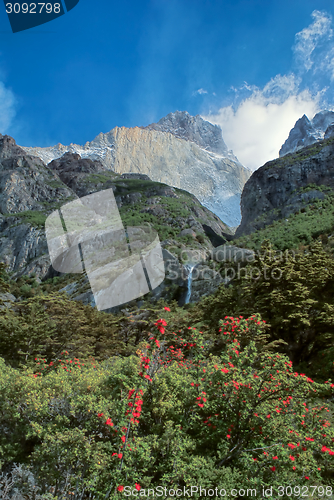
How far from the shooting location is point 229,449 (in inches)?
192

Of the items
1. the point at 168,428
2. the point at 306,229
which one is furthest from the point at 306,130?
the point at 168,428

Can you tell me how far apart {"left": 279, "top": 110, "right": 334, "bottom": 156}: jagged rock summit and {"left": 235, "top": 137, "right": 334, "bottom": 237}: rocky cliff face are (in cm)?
5705

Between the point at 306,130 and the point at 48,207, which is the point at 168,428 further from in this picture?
the point at 306,130

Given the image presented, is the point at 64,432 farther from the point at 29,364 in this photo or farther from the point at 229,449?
the point at 29,364

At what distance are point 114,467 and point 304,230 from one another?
28.6 m

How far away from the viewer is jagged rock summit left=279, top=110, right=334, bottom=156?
10243 cm

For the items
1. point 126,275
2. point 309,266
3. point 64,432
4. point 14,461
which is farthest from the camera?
point 126,275

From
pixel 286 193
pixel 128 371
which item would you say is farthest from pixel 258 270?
pixel 286 193

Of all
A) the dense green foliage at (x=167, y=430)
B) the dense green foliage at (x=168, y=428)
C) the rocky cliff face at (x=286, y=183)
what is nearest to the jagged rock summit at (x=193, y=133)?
the rocky cliff face at (x=286, y=183)

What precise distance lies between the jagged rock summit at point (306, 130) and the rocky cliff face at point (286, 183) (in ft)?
187

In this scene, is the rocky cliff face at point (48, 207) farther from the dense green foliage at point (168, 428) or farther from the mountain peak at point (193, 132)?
the mountain peak at point (193, 132)

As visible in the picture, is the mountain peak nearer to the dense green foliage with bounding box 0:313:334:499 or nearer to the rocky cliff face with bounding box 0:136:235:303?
the rocky cliff face with bounding box 0:136:235:303

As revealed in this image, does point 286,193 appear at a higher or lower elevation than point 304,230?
higher

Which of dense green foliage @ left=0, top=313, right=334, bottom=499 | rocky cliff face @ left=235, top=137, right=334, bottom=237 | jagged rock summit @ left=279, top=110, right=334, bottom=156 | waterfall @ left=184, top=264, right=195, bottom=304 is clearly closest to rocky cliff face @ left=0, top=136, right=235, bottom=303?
waterfall @ left=184, top=264, right=195, bottom=304
